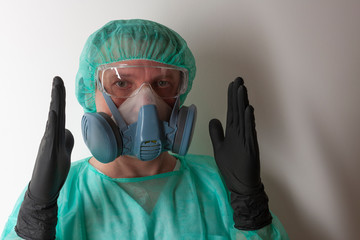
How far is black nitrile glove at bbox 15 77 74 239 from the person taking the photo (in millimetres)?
1290

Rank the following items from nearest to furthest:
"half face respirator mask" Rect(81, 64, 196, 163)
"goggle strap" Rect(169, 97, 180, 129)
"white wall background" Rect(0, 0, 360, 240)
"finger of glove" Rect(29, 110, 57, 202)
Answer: "finger of glove" Rect(29, 110, 57, 202), "half face respirator mask" Rect(81, 64, 196, 163), "goggle strap" Rect(169, 97, 180, 129), "white wall background" Rect(0, 0, 360, 240)

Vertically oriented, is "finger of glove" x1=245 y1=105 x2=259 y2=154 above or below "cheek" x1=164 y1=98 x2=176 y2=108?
below

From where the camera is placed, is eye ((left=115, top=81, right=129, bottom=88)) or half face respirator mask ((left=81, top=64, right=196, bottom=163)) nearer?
half face respirator mask ((left=81, top=64, right=196, bottom=163))

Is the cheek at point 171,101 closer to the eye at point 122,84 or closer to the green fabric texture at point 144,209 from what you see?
the eye at point 122,84

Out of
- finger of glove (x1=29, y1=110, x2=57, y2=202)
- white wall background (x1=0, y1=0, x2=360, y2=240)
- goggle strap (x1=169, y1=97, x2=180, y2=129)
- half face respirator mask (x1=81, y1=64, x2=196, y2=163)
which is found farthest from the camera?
white wall background (x1=0, y1=0, x2=360, y2=240)

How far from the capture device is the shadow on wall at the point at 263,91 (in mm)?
2031

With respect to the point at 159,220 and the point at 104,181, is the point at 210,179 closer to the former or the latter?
the point at 159,220

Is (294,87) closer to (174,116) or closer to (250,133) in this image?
(250,133)

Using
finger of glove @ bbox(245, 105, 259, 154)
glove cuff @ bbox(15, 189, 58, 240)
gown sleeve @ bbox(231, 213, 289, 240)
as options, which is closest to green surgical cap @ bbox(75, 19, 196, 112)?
finger of glove @ bbox(245, 105, 259, 154)

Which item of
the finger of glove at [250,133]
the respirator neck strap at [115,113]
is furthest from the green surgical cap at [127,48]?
the finger of glove at [250,133]

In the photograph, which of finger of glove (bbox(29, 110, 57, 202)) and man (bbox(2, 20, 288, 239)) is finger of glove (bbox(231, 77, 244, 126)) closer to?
man (bbox(2, 20, 288, 239))

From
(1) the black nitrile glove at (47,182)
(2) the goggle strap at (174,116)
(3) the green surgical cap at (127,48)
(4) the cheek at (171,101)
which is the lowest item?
(1) the black nitrile glove at (47,182)

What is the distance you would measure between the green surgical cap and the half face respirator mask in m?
0.04

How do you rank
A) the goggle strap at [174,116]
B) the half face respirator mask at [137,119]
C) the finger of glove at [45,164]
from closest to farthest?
the finger of glove at [45,164] → the half face respirator mask at [137,119] → the goggle strap at [174,116]
